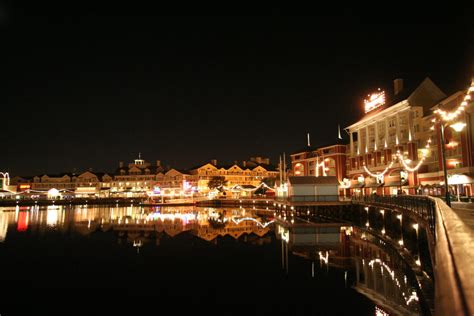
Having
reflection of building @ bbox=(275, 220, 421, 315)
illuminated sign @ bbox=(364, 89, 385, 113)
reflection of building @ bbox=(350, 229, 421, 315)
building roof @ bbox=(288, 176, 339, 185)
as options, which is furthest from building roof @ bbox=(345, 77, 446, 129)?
reflection of building @ bbox=(350, 229, 421, 315)

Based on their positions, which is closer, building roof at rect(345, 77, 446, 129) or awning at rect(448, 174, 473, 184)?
awning at rect(448, 174, 473, 184)

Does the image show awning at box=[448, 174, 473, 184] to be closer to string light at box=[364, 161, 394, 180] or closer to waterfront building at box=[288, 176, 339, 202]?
string light at box=[364, 161, 394, 180]

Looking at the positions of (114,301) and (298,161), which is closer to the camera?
(114,301)

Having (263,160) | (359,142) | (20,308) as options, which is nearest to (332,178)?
(359,142)

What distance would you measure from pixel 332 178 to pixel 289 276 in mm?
30839

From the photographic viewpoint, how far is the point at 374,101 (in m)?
54.8

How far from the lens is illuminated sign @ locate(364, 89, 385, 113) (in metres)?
53.1

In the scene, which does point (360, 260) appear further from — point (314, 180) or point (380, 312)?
point (314, 180)

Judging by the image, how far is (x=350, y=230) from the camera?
35.3 metres

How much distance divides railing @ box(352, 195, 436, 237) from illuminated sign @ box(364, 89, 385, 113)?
19709 millimetres

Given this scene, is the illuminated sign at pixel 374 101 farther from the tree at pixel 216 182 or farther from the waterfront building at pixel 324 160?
the tree at pixel 216 182

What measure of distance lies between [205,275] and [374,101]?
44561mm

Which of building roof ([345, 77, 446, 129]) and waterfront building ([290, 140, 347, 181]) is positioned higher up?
building roof ([345, 77, 446, 129])

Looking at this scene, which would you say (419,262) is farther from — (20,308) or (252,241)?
(20,308)
